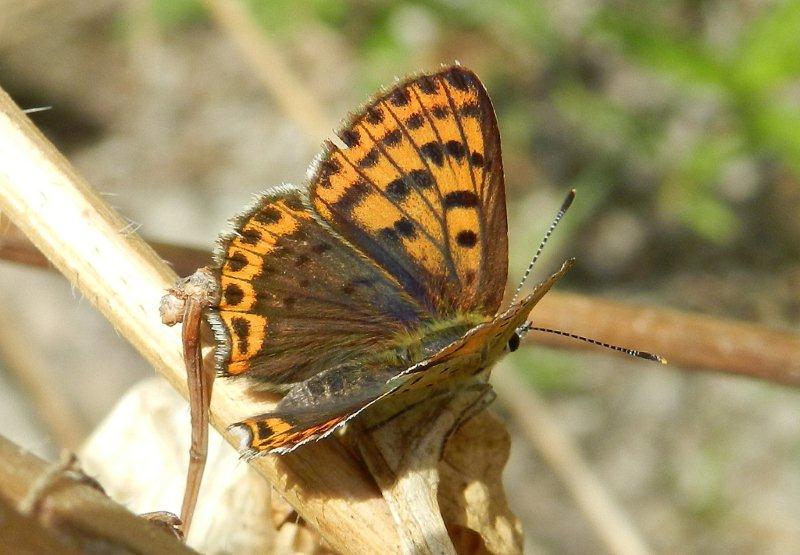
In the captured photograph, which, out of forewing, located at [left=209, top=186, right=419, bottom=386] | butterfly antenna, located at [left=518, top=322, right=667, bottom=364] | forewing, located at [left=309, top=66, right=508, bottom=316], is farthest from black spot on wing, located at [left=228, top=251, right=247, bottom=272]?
butterfly antenna, located at [left=518, top=322, right=667, bottom=364]

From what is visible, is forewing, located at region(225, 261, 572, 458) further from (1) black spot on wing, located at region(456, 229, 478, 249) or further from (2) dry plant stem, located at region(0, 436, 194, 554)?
(2) dry plant stem, located at region(0, 436, 194, 554)

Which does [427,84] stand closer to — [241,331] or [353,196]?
[353,196]

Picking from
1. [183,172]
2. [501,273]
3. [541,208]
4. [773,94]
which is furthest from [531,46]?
[501,273]

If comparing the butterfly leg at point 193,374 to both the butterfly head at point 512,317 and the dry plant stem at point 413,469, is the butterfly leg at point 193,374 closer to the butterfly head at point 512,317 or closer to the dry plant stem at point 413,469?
the dry plant stem at point 413,469

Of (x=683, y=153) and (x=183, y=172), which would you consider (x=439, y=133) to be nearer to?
(x=683, y=153)

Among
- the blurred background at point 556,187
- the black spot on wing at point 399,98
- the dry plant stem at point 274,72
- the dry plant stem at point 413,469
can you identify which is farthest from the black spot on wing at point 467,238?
the blurred background at point 556,187

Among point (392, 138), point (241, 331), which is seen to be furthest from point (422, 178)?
point (241, 331)
